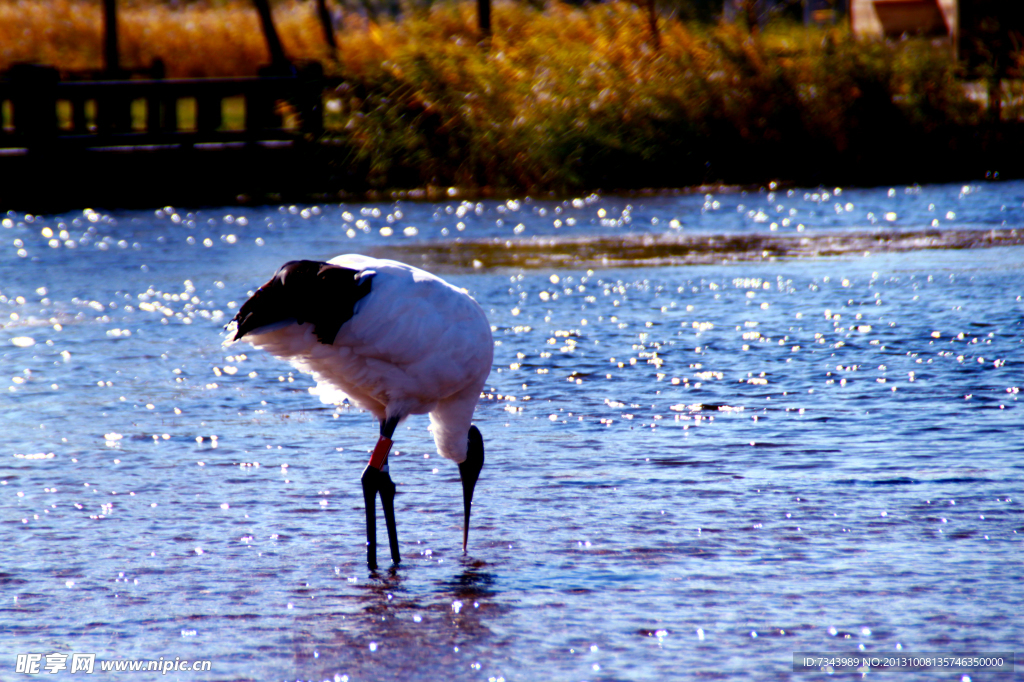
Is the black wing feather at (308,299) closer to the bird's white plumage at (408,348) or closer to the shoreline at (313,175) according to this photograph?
the bird's white plumage at (408,348)

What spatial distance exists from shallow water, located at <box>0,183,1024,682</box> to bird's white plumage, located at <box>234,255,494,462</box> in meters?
0.49

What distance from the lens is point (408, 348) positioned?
5.20 metres

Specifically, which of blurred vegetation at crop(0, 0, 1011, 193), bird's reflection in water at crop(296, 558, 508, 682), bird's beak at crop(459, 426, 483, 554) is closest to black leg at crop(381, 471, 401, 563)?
bird's reflection in water at crop(296, 558, 508, 682)

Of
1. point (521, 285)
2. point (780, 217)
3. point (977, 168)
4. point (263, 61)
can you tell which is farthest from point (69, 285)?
point (263, 61)

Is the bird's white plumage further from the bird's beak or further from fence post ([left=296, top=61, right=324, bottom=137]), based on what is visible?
fence post ([left=296, top=61, right=324, bottom=137])

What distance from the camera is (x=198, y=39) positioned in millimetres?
32594

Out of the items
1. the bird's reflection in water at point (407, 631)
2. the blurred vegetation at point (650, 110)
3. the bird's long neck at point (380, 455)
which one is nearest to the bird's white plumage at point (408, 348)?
the bird's long neck at point (380, 455)

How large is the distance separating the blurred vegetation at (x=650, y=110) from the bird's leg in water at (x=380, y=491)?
1342cm

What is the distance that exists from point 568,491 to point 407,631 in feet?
5.17

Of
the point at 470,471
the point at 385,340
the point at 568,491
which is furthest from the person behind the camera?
the point at 568,491

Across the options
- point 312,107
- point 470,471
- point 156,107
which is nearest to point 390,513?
point 470,471

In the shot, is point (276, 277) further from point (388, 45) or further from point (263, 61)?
point (263, 61)

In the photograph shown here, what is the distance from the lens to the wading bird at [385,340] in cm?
502

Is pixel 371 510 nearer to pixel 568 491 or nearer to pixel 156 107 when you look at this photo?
pixel 568 491
